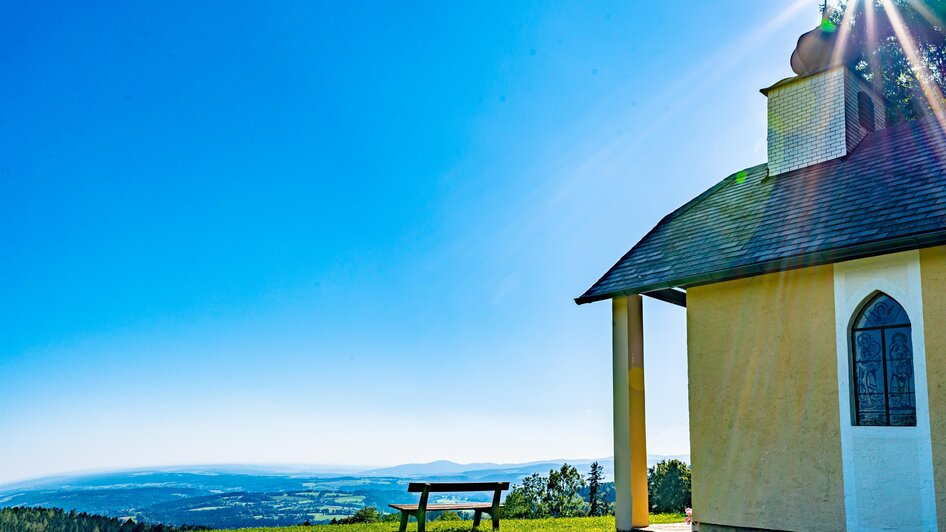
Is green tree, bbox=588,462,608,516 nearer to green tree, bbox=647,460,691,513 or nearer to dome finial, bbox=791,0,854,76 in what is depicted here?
green tree, bbox=647,460,691,513

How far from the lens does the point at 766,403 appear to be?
31.1 feet

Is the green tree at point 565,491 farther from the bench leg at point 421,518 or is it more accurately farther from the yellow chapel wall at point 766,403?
the yellow chapel wall at point 766,403

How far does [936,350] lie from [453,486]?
7.00m

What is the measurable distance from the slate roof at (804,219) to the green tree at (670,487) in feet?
22.1

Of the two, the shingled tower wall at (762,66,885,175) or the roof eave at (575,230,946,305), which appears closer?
the roof eave at (575,230,946,305)

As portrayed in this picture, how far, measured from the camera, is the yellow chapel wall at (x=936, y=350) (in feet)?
25.7

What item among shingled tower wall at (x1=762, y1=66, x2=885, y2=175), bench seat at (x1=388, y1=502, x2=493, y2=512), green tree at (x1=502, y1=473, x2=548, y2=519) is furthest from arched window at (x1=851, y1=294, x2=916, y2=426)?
green tree at (x1=502, y1=473, x2=548, y2=519)

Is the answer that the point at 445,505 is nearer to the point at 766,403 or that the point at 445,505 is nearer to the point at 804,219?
the point at 766,403

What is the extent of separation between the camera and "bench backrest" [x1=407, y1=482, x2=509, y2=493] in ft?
35.6

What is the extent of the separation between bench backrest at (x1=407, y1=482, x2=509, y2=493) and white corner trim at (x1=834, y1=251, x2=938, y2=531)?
5207 millimetres

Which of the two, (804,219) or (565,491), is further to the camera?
(565,491)

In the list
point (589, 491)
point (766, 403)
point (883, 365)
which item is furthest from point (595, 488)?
point (883, 365)

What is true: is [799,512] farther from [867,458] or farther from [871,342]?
[871,342]

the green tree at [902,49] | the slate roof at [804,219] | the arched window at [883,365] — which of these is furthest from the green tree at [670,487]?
the green tree at [902,49]
